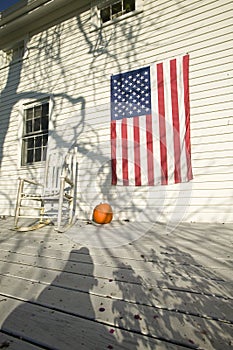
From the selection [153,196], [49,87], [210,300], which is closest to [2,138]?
[49,87]

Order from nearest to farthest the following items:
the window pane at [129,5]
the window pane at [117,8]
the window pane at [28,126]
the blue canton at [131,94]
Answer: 1. the blue canton at [131,94]
2. the window pane at [129,5]
3. the window pane at [117,8]
4. the window pane at [28,126]

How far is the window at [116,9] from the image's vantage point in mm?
3537

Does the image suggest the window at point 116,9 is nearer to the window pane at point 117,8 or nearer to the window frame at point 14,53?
the window pane at point 117,8

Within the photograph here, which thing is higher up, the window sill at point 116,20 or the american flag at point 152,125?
the window sill at point 116,20

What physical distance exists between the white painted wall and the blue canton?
0.50 feet

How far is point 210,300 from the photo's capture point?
0.86m

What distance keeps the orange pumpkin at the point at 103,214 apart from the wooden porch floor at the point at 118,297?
118 cm

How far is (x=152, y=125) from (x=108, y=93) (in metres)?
1.04

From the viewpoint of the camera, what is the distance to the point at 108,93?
3428 mm

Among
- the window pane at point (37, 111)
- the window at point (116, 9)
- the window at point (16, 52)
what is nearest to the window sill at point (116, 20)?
the window at point (116, 9)

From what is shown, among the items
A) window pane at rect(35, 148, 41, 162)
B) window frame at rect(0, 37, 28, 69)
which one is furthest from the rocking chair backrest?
window frame at rect(0, 37, 28, 69)

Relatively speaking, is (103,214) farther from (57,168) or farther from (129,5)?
(129,5)

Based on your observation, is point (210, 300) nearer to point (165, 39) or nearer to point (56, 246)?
point (56, 246)

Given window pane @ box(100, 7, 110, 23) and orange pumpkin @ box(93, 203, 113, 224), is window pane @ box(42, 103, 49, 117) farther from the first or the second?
orange pumpkin @ box(93, 203, 113, 224)
